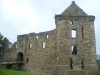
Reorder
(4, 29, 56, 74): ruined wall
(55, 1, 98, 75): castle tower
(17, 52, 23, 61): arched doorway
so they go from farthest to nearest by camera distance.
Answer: (17, 52, 23, 61): arched doorway
(4, 29, 56, 74): ruined wall
(55, 1, 98, 75): castle tower

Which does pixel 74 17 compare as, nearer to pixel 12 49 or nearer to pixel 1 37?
pixel 12 49

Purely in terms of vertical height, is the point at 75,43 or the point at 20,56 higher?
the point at 75,43

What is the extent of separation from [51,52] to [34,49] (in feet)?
13.8

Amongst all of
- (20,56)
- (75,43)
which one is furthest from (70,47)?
(20,56)

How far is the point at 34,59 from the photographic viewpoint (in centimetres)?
3194

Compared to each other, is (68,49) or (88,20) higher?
(88,20)

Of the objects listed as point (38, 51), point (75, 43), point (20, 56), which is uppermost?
point (75, 43)

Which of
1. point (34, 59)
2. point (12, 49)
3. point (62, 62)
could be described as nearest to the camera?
point (62, 62)

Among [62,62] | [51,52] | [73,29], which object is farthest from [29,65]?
[73,29]

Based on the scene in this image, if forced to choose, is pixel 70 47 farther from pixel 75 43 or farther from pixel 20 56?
pixel 20 56

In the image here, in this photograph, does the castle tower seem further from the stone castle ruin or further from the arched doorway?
the arched doorway

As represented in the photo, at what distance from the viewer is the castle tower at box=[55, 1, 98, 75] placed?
1048 inches

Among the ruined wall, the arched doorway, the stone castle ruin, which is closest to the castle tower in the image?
the stone castle ruin

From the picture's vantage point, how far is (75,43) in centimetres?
2725
